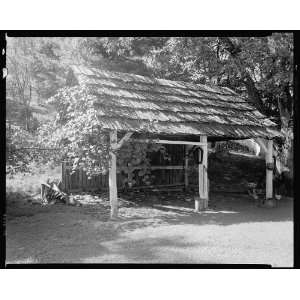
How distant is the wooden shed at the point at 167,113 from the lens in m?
9.20

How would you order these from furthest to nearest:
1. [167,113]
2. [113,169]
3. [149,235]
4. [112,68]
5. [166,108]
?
[112,68]
[166,108]
[167,113]
[113,169]
[149,235]

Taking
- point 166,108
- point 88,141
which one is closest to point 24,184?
point 88,141

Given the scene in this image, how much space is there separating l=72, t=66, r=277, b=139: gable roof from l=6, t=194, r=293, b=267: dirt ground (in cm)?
228

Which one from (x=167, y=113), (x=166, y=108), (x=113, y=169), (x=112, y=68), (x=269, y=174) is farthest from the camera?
(x=112, y=68)

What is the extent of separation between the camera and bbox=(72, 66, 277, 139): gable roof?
370 inches

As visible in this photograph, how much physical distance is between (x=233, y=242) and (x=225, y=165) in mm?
12032

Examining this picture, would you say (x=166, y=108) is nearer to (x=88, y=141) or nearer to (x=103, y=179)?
(x=88, y=141)

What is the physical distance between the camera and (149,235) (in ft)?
25.8

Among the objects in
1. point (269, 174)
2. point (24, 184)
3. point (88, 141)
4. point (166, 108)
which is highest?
point (166, 108)

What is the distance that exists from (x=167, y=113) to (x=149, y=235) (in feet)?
12.3

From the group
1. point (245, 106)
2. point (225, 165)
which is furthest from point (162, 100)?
point (225, 165)

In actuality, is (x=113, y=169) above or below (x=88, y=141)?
below

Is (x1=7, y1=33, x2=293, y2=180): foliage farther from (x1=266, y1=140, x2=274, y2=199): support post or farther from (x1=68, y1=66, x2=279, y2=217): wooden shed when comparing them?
(x1=266, y1=140, x2=274, y2=199): support post

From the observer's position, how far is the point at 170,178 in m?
15.0
